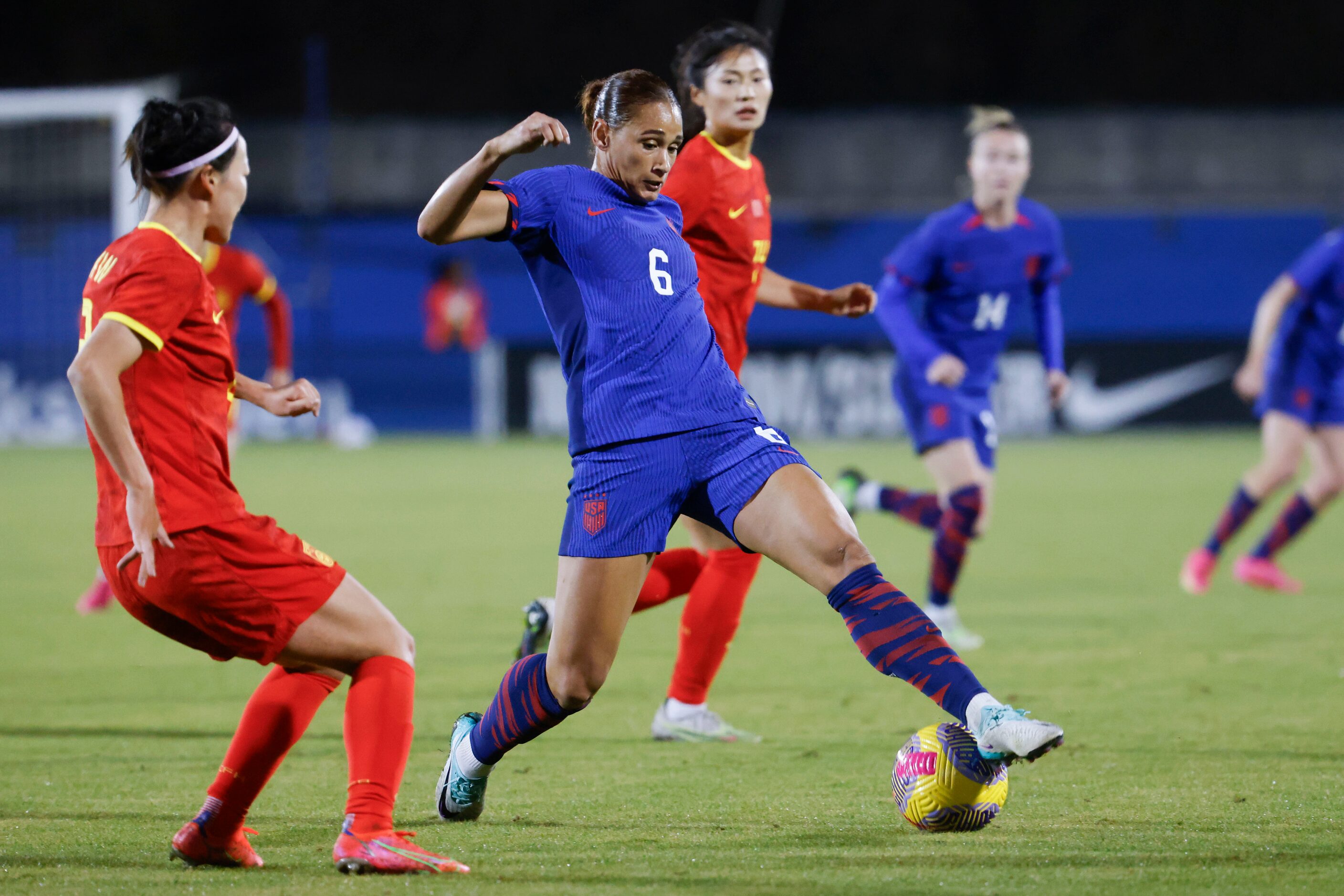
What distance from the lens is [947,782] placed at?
353cm

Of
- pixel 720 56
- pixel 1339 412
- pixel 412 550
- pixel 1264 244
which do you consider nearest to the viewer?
pixel 720 56

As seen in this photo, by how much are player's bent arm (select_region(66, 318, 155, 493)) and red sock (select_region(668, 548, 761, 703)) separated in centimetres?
222

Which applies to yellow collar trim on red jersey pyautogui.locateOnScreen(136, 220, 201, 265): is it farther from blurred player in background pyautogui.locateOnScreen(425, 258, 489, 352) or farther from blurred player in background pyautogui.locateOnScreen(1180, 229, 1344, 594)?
blurred player in background pyautogui.locateOnScreen(425, 258, 489, 352)

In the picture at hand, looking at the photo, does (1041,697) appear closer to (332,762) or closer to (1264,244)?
(332,762)

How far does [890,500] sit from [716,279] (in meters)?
3.16

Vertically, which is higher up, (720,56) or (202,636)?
(720,56)

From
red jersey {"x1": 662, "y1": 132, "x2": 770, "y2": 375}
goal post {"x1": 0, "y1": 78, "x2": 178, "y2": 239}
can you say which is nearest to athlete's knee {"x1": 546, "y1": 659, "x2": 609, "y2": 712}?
red jersey {"x1": 662, "y1": 132, "x2": 770, "y2": 375}

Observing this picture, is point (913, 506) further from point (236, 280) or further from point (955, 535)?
point (236, 280)

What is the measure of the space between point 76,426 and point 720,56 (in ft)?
60.3

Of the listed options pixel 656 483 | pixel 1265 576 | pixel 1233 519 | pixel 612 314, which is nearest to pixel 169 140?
pixel 612 314

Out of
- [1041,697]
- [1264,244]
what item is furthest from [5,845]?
[1264,244]

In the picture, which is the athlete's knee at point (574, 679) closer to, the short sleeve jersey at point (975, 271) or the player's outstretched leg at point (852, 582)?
the player's outstretched leg at point (852, 582)

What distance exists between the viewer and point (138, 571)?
3285 millimetres

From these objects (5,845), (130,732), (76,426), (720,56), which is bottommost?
(76,426)
